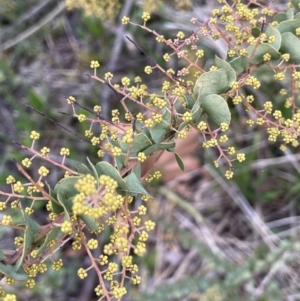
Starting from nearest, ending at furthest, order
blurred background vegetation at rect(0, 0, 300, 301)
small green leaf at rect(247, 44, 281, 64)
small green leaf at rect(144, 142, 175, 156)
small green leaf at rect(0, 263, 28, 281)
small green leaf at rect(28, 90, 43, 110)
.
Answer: small green leaf at rect(0, 263, 28, 281)
small green leaf at rect(144, 142, 175, 156)
small green leaf at rect(247, 44, 281, 64)
blurred background vegetation at rect(0, 0, 300, 301)
small green leaf at rect(28, 90, 43, 110)

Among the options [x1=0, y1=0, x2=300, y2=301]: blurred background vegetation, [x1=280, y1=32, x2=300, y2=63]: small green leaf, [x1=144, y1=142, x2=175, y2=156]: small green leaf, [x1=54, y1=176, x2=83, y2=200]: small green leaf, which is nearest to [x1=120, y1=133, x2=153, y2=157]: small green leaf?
[x1=144, y1=142, x2=175, y2=156]: small green leaf

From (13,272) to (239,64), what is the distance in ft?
2.24

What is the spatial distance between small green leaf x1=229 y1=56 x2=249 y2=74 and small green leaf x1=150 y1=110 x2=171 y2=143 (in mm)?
224

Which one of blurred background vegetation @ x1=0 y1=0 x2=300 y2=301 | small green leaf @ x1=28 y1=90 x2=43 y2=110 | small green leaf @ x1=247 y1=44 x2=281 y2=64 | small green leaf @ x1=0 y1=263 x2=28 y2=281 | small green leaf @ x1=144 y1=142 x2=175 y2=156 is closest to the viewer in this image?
small green leaf @ x1=0 y1=263 x2=28 y2=281

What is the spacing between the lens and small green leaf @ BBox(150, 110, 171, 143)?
40.0 inches

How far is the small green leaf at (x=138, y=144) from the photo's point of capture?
1.00 metres

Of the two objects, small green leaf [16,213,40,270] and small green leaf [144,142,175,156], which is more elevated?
small green leaf [144,142,175,156]

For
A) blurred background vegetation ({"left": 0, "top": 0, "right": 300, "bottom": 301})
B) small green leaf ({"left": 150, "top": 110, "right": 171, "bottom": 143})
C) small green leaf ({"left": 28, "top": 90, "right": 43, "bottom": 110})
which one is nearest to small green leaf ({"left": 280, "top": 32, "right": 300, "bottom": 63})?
small green leaf ({"left": 150, "top": 110, "right": 171, "bottom": 143})

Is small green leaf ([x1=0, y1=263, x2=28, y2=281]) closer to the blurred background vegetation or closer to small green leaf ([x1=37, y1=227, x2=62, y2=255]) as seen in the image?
small green leaf ([x1=37, y1=227, x2=62, y2=255])

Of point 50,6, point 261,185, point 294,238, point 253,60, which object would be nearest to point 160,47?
point 50,6

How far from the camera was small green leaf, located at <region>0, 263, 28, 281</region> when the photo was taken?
87 cm

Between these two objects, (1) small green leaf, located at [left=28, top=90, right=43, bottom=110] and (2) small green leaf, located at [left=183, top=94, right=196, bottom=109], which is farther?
(1) small green leaf, located at [left=28, top=90, right=43, bottom=110]

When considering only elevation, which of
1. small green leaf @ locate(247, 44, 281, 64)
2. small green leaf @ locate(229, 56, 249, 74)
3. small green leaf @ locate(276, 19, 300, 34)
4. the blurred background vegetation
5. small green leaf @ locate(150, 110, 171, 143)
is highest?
small green leaf @ locate(276, 19, 300, 34)

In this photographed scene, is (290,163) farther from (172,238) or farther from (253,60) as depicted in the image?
(253,60)
